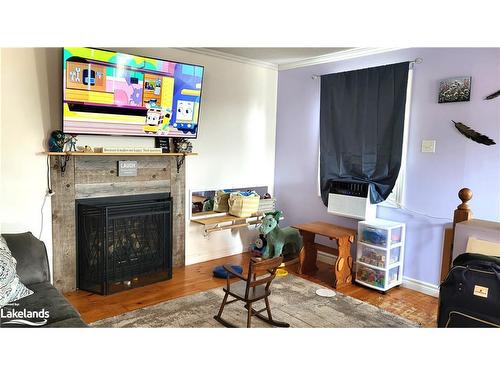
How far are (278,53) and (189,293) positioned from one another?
2589mm

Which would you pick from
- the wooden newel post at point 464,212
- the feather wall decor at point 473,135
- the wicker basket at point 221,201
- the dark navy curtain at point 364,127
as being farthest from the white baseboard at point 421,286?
the wicker basket at point 221,201

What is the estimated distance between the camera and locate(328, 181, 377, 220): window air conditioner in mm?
3639

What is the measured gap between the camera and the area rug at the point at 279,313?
8.79 feet

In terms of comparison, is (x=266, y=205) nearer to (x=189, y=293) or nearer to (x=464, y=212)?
(x=189, y=293)

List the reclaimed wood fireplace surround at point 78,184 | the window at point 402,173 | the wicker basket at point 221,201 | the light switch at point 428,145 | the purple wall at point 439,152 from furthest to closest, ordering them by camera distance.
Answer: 1. the wicker basket at point 221,201
2. the window at point 402,173
3. the light switch at point 428,145
4. the reclaimed wood fireplace surround at point 78,184
5. the purple wall at point 439,152

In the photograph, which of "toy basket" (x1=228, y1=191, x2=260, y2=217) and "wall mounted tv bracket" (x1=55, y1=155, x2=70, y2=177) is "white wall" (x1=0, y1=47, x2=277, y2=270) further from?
"toy basket" (x1=228, y1=191, x2=260, y2=217)

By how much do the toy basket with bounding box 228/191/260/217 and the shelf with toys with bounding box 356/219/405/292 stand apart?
1183mm

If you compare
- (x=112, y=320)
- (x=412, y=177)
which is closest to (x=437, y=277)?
(x=412, y=177)

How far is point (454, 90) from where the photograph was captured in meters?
3.08

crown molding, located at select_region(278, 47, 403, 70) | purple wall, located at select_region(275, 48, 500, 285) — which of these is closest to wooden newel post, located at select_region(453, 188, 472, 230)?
purple wall, located at select_region(275, 48, 500, 285)

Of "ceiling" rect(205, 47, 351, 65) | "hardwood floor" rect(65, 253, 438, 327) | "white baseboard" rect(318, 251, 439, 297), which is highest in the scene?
"ceiling" rect(205, 47, 351, 65)

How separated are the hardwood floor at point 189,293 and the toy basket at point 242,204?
69cm

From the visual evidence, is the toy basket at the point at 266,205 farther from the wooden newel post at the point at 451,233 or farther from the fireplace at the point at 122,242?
the wooden newel post at the point at 451,233
